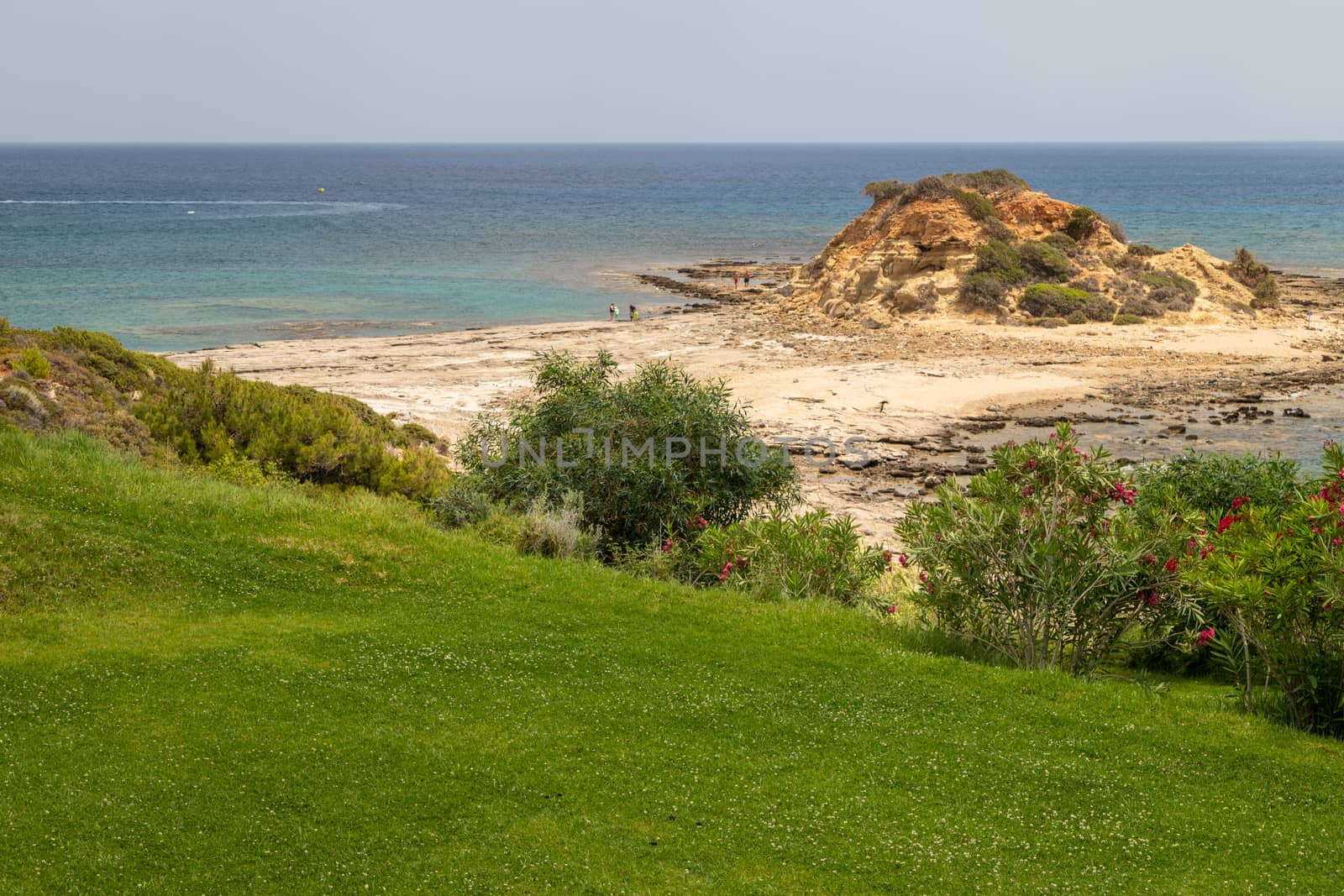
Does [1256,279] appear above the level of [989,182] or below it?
below

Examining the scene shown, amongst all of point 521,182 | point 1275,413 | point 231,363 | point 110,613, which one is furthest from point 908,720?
point 521,182

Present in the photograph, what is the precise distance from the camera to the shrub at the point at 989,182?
165 ft

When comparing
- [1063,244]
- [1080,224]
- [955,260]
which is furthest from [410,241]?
[1063,244]

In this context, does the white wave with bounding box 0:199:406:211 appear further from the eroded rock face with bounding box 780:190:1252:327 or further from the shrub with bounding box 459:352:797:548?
the shrub with bounding box 459:352:797:548

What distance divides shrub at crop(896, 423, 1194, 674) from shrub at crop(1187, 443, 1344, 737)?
78 centimetres

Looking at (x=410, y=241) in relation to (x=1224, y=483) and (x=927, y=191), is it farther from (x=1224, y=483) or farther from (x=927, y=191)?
(x=1224, y=483)

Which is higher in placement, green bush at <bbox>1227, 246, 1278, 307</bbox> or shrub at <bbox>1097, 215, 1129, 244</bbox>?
shrub at <bbox>1097, 215, 1129, 244</bbox>

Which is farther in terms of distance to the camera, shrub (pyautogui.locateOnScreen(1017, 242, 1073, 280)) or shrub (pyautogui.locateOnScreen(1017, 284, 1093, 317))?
shrub (pyautogui.locateOnScreen(1017, 242, 1073, 280))

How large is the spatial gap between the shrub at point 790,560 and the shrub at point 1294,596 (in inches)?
171

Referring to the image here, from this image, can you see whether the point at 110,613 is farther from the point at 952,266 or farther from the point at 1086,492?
the point at 952,266

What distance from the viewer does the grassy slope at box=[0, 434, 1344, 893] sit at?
7102 millimetres

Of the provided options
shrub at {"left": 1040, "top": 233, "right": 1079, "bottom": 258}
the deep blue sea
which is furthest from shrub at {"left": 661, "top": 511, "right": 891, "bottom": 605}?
shrub at {"left": 1040, "top": 233, "right": 1079, "bottom": 258}

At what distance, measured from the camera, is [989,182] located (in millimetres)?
51375

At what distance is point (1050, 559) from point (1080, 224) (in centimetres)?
4435
